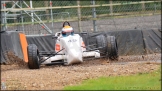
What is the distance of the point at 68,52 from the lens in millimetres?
14742

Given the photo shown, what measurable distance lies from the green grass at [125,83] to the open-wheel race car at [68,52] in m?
4.24

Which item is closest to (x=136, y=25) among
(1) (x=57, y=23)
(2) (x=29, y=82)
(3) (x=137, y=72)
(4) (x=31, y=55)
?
(1) (x=57, y=23)

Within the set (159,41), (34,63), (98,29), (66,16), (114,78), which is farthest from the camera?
(66,16)

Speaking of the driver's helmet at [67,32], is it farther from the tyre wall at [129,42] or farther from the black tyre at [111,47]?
the tyre wall at [129,42]

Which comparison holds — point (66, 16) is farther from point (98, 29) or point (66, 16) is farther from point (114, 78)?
point (114, 78)

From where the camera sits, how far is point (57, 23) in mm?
20531

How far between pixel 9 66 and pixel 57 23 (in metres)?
4.99

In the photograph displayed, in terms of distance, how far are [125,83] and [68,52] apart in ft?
18.5

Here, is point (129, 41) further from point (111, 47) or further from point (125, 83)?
point (125, 83)

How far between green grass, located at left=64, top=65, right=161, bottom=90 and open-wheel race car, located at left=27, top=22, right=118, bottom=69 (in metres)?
4.24

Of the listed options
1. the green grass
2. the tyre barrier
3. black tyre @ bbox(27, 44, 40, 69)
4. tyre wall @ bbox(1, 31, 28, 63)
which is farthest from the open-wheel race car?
the green grass

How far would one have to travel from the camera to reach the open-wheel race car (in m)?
14.6

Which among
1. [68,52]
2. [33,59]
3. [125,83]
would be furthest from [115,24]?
[125,83]

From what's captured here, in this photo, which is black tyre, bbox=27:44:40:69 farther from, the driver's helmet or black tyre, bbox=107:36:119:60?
black tyre, bbox=107:36:119:60
